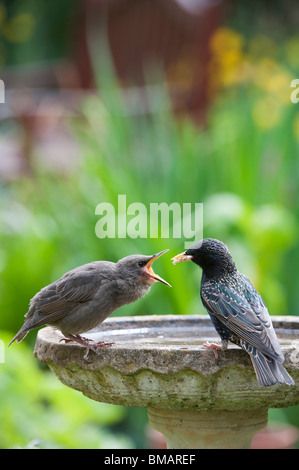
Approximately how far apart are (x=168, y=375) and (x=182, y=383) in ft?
0.21

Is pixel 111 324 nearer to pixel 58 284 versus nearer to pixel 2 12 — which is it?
pixel 58 284

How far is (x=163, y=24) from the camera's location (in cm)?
1000

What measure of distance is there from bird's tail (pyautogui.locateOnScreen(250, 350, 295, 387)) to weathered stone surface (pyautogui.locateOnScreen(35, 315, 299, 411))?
8 centimetres

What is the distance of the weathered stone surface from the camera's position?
2383 millimetres

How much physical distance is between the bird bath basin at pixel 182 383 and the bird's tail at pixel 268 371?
0.07m

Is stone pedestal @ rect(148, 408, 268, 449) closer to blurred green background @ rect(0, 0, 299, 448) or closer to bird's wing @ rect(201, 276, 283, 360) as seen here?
bird's wing @ rect(201, 276, 283, 360)

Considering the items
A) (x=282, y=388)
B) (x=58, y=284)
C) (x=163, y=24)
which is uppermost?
(x=163, y=24)

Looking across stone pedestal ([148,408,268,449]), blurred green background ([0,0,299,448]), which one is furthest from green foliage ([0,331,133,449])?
stone pedestal ([148,408,268,449])

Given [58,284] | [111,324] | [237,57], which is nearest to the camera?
[58,284]

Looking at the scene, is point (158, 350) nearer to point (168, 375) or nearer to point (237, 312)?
point (168, 375)

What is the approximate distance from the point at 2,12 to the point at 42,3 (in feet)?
2.57

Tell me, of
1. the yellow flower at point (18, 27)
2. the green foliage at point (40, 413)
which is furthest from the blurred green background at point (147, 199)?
the yellow flower at point (18, 27)

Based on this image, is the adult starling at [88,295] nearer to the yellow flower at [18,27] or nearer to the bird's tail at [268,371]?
the bird's tail at [268,371]

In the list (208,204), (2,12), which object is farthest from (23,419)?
(2,12)
